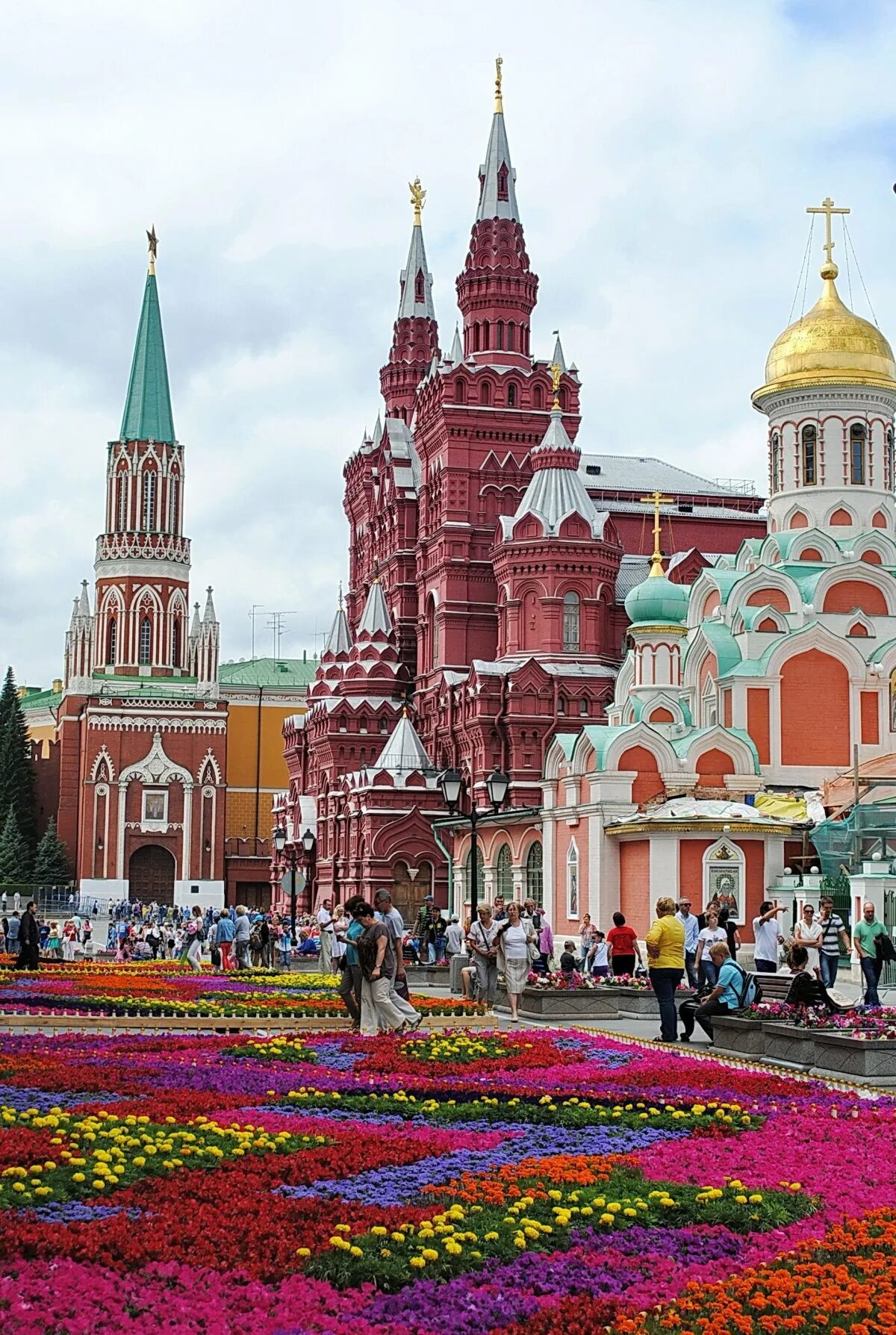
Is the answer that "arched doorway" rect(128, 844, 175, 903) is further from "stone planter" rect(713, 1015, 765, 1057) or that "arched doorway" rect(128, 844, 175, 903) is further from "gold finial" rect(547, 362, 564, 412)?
→ "stone planter" rect(713, 1015, 765, 1057)

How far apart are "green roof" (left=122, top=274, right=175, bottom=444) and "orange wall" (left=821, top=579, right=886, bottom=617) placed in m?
52.1

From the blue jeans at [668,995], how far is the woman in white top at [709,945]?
2.12 ft

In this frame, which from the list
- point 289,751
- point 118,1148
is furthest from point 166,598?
point 118,1148

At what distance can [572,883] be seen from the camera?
129 feet

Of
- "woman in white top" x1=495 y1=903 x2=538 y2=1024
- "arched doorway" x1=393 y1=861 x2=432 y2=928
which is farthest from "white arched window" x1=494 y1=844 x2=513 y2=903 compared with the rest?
"woman in white top" x1=495 y1=903 x2=538 y2=1024

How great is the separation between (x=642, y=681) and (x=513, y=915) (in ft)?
81.7

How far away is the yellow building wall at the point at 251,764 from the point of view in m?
90.9

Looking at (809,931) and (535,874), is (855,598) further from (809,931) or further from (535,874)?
(809,931)

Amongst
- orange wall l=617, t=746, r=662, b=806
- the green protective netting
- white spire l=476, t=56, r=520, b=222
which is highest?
white spire l=476, t=56, r=520, b=222

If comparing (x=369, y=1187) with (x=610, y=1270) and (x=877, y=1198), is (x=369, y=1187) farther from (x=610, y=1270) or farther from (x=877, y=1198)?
(x=877, y=1198)

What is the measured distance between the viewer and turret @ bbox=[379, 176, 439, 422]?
68875mm

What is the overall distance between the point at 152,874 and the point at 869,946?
64.7 metres

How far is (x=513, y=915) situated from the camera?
19.9 metres

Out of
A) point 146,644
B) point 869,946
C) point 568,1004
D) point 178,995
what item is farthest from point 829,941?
point 146,644
